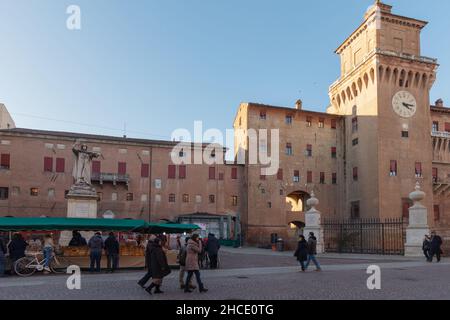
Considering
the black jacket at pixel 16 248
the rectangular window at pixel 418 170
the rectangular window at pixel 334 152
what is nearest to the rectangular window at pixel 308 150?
the rectangular window at pixel 334 152

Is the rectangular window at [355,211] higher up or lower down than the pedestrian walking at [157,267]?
higher up

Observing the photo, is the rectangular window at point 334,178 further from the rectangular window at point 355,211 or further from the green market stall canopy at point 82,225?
the green market stall canopy at point 82,225

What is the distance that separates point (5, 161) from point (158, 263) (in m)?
37.8

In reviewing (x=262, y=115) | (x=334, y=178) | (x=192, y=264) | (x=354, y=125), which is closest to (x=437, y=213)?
(x=334, y=178)

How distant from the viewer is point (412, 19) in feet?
167

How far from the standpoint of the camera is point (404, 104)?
5016 cm

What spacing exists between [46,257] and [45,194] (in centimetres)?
3008

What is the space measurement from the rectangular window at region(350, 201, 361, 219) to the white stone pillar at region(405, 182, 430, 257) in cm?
2613

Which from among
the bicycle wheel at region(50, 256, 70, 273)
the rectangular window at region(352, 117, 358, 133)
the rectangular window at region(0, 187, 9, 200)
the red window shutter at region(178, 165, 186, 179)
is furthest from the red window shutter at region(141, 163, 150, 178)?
the bicycle wheel at region(50, 256, 70, 273)

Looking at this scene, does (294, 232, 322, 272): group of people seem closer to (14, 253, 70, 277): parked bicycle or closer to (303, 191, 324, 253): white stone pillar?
(14, 253, 70, 277): parked bicycle

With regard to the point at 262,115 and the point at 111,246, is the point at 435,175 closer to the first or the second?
the point at 262,115

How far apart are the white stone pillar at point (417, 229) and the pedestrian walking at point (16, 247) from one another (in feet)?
60.9

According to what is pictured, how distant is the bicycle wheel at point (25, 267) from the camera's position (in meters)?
16.7

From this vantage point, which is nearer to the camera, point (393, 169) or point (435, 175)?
point (393, 169)
